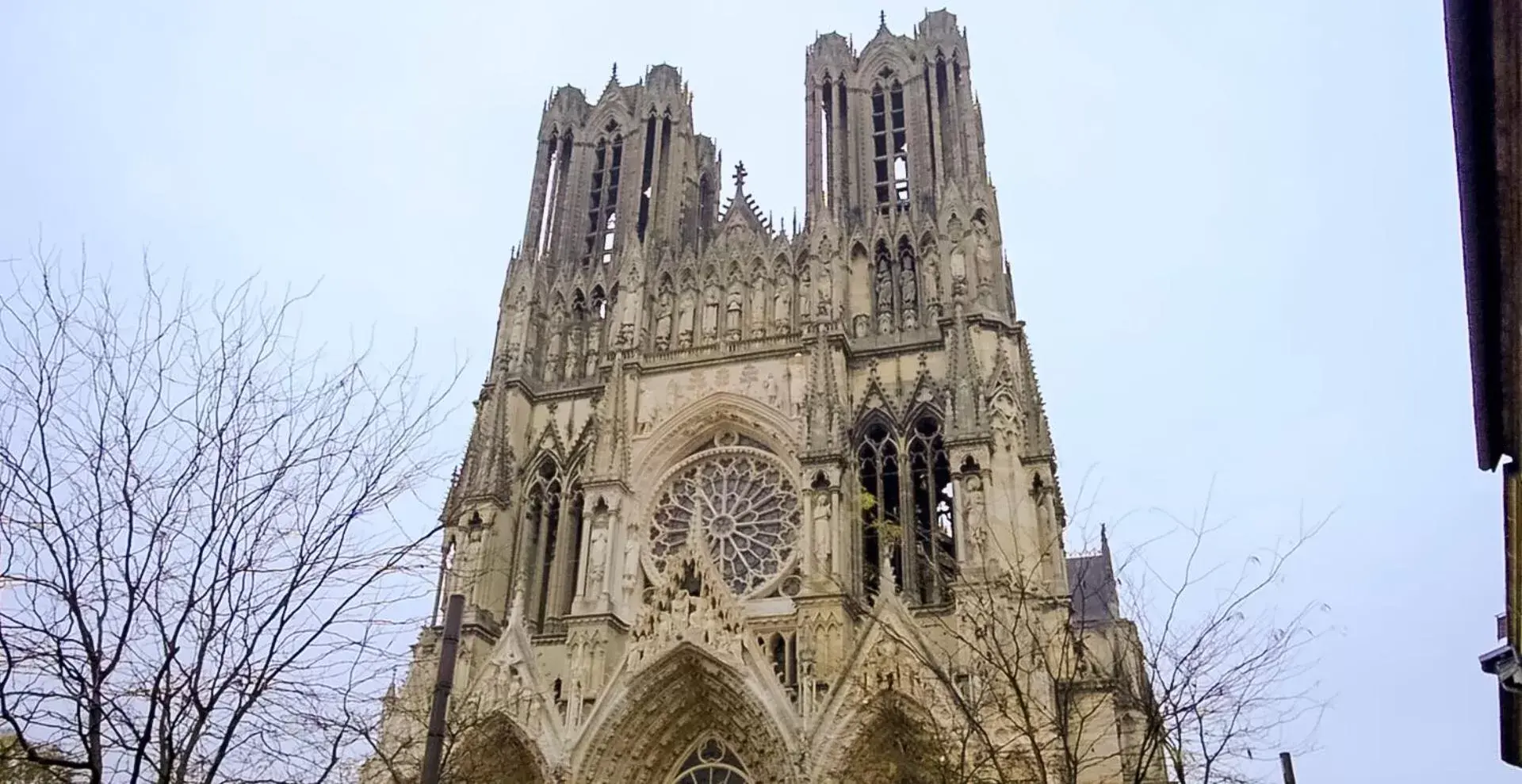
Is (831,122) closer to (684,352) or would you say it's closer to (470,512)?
(684,352)

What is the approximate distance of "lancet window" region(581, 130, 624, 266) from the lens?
1222 inches

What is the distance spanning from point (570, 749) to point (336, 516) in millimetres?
12218

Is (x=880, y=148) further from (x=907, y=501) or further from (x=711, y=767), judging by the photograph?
(x=711, y=767)

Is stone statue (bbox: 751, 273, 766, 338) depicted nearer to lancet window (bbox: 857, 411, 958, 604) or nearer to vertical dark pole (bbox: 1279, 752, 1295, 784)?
lancet window (bbox: 857, 411, 958, 604)

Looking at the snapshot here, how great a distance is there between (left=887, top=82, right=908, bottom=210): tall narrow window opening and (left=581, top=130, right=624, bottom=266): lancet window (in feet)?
25.7

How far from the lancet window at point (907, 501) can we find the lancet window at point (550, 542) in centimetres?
674

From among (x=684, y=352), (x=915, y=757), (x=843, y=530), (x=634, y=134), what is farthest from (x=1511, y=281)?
(x=634, y=134)

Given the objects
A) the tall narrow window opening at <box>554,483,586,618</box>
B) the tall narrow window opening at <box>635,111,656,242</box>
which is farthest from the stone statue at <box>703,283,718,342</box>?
the tall narrow window opening at <box>554,483,586,618</box>

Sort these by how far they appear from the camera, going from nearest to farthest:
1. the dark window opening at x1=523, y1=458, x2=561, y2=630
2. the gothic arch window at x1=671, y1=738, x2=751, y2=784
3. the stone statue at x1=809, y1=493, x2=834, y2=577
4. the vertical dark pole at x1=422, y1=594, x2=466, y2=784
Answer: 1. the vertical dark pole at x1=422, y1=594, x2=466, y2=784
2. the gothic arch window at x1=671, y1=738, x2=751, y2=784
3. the stone statue at x1=809, y1=493, x2=834, y2=577
4. the dark window opening at x1=523, y1=458, x2=561, y2=630

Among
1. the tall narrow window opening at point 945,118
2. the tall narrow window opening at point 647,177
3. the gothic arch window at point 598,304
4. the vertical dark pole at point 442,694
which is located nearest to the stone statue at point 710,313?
the gothic arch window at point 598,304

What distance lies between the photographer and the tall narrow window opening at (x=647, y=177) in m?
31.2

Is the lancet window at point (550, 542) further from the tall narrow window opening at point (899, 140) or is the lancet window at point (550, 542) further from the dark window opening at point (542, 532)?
the tall narrow window opening at point (899, 140)

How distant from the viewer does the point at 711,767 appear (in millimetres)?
21531

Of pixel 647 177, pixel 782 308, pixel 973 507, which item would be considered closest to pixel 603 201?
pixel 647 177
